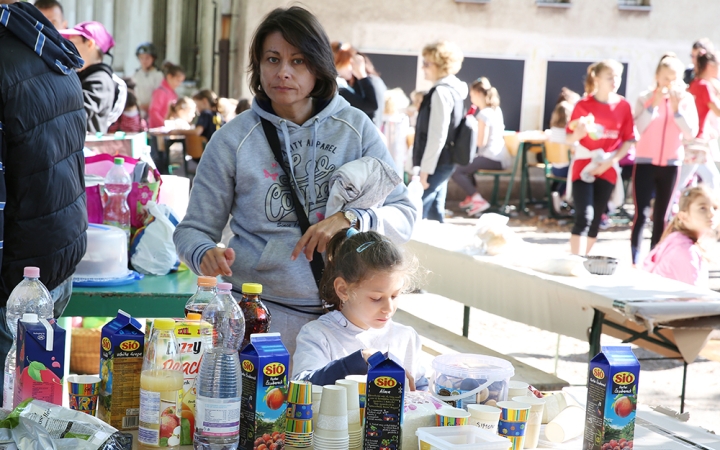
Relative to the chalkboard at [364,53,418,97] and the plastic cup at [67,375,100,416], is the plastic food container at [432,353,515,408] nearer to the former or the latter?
the plastic cup at [67,375,100,416]

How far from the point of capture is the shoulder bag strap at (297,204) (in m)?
2.57

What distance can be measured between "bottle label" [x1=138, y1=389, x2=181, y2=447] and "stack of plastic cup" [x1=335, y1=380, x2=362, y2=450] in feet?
1.20

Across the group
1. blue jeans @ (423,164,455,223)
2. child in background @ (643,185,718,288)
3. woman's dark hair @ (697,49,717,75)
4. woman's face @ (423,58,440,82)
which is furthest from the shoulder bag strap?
woman's dark hair @ (697,49,717,75)

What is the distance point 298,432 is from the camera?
75.4 inches

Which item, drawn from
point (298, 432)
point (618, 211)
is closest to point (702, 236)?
point (298, 432)

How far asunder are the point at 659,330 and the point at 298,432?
2846 mm

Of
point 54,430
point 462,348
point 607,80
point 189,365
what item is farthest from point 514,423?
point 607,80

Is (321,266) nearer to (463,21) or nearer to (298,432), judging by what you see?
(298,432)

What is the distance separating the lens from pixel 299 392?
190 cm

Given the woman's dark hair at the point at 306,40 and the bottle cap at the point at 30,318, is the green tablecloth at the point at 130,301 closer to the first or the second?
the woman's dark hair at the point at 306,40

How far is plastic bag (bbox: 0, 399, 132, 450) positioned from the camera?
1708 millimetres

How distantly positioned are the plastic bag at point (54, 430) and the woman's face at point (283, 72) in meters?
1.10

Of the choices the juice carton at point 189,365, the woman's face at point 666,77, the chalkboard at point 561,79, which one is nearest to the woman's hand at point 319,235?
the juice carton at point 189,365

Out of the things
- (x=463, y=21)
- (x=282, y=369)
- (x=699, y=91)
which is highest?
(x=463, y=21)
